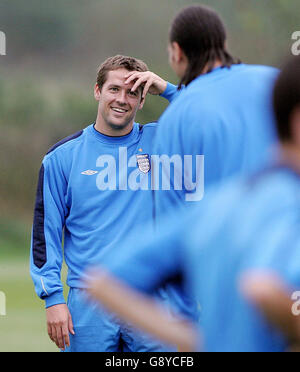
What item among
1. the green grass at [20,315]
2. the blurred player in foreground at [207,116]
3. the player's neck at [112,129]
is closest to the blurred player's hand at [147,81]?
the player's neck at [112,129]

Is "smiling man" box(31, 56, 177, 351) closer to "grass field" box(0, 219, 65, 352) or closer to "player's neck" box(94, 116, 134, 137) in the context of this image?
"player's neck" box(94, 116, 134, 137)

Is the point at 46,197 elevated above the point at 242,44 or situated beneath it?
situated beneath

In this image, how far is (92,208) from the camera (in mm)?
3639

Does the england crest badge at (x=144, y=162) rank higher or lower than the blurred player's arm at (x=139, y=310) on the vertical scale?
higher

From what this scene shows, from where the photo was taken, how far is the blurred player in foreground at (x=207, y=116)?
2.45m

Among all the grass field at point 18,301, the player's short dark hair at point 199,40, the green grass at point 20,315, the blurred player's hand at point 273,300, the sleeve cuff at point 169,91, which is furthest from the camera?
the grass field at point 18,301

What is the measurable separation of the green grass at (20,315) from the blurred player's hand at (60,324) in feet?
12.5

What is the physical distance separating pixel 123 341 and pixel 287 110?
262cm

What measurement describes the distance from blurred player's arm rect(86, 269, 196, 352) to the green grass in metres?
6.34

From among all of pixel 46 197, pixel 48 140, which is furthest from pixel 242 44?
pixel 46 197

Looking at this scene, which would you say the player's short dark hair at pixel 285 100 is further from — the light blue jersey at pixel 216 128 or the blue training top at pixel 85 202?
the blue training top at pixel 85 202
